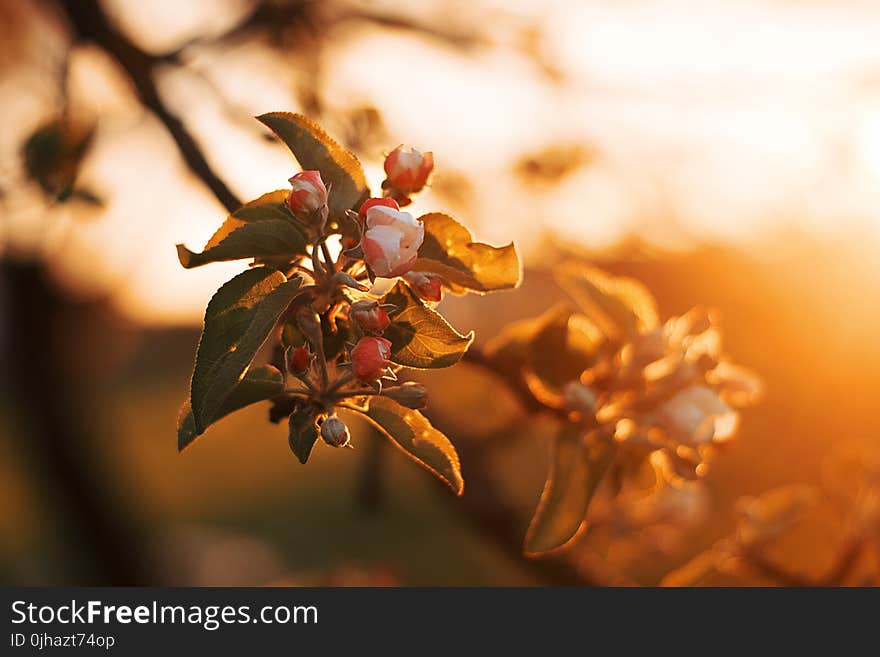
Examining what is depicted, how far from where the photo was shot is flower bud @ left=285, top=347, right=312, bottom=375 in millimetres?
867

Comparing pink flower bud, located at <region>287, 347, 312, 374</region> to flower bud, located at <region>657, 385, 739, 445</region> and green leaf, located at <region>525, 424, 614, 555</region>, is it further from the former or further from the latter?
flower bud, located at <region>657, 385, 739, 445</region>

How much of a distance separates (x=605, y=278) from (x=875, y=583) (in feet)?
4.27

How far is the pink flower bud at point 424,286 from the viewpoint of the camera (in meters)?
0.86

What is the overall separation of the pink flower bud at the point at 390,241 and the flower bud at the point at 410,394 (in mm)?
137

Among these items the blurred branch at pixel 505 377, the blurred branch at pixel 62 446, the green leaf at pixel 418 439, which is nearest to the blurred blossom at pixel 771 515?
the blurred branch at pixel 505 377

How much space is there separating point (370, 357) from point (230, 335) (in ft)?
0.45

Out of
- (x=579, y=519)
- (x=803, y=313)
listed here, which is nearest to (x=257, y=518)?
(x=803, y=313)

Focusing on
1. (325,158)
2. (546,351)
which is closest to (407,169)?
(325,158)

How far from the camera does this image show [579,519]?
108 cm

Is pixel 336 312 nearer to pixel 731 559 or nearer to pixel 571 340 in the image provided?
pixel 571 340

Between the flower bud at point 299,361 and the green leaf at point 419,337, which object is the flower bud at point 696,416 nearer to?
the green leaf at point 419,337

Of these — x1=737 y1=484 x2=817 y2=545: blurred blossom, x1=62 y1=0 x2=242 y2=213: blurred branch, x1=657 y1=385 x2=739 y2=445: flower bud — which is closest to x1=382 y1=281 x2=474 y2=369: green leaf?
x1=62 y1=0 x2=242 y2=213: blurred branch

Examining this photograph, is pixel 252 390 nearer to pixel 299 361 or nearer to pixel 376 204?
pixel 299 361

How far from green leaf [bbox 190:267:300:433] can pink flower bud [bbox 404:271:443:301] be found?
0.13 metres
